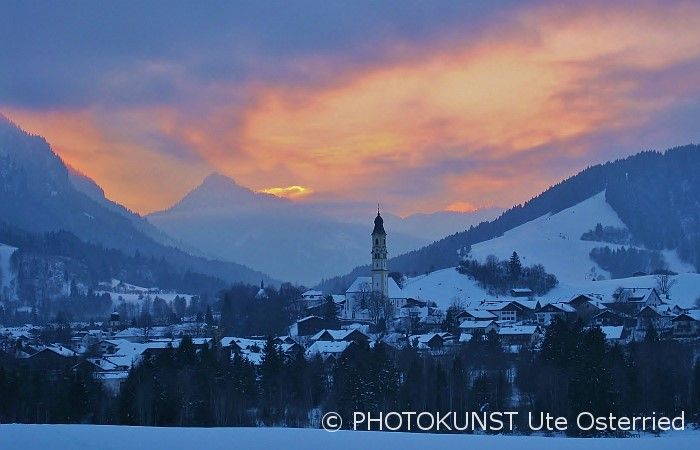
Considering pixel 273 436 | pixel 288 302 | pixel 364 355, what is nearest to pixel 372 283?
pixel 288 302

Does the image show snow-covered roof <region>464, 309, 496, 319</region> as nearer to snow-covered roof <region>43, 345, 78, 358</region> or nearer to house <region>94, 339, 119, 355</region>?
house <region>94, 339, 119, 355</region>

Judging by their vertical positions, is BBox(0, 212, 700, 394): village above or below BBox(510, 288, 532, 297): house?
below

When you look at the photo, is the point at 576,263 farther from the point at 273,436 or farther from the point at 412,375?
the point at 273,436

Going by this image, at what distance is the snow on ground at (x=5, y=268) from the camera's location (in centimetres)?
18188

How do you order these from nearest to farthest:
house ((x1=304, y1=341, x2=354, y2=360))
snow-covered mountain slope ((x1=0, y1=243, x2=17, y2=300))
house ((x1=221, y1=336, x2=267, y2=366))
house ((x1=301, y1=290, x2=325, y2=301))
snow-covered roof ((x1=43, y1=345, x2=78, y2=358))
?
1. house ((x1=304, y1=341, x2=354, y2=360))
2. house ((x1=221, y1=336, x2=267, y2=366))
3. snow-covered roof ((x1=43, y1=345, x2=78, y2=358))
4. house ((x1=301, y1=290, x2=325, y2=301))
5. snow-covered mountain slope ((x1=0, y1=243, x2=17, y2=300))

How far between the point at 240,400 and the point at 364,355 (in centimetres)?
699

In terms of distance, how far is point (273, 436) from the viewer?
25344 millimetres

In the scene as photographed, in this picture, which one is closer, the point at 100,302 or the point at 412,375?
the point at 412,375

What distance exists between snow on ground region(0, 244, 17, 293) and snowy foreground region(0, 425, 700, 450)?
6409 inches

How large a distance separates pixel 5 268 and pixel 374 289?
4436 inches

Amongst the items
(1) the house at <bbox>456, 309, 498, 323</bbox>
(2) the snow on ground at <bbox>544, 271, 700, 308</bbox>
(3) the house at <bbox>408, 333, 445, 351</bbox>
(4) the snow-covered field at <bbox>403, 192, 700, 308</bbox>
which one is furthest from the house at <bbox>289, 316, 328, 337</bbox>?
(2) the snow on ground at <bbox>544, 271, 700, 308</bbox>

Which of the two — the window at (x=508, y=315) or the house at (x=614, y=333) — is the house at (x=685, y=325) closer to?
the house at (x=614, y=333)

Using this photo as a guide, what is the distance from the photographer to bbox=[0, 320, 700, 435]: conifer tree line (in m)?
43.0

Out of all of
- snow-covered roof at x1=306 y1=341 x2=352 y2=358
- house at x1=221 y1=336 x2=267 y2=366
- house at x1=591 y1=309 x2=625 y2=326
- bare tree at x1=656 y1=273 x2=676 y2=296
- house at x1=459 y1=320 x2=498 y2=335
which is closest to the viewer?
house at x1=221 y1=336 x2=267 y2=366
